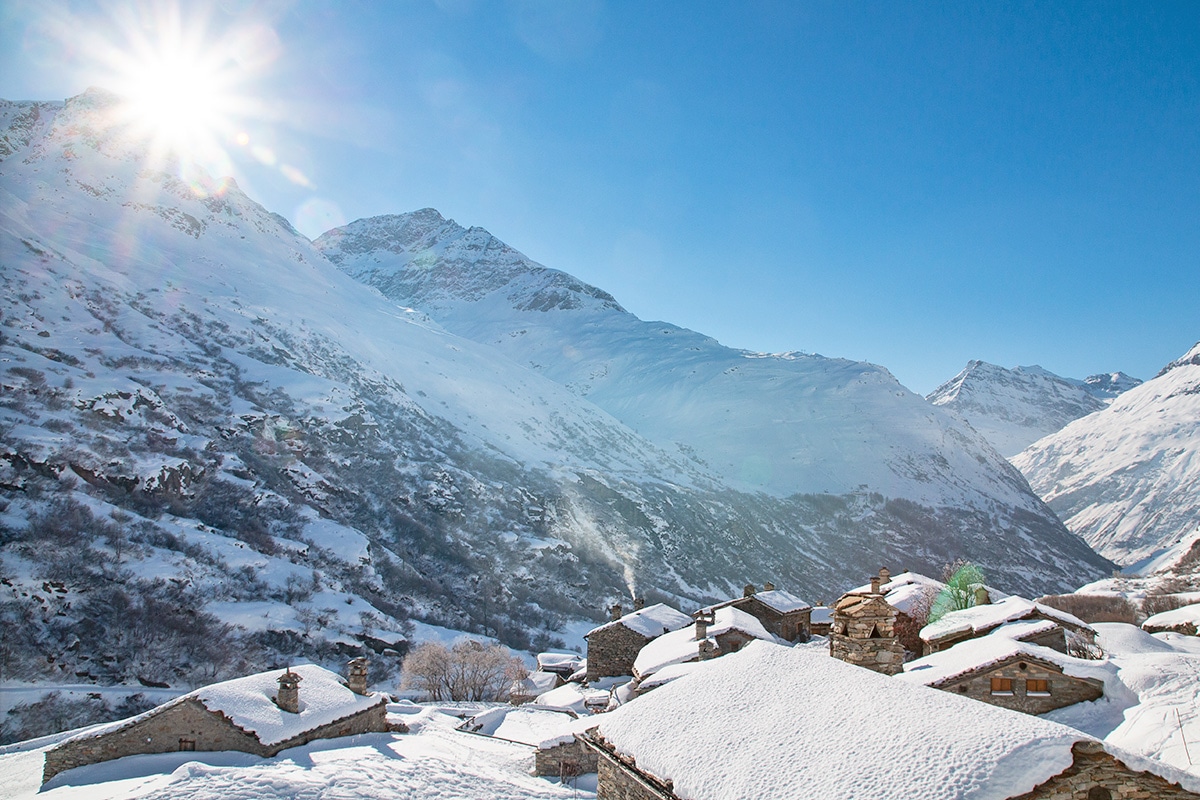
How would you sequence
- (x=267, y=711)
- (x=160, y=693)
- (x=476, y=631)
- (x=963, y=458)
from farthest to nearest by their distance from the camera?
(x=963, y=458)
(x=476, y=631)
(x=160, y=693)
(x=267, y=711)

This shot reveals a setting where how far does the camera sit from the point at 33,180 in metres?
128

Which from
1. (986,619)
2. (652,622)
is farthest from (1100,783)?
(652,622)

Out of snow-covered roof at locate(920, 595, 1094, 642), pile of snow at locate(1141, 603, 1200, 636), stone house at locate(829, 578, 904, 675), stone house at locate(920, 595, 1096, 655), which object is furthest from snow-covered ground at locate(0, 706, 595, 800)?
pile of snow at locate(1141, 603, 1200, 636)

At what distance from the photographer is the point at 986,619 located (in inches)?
1083

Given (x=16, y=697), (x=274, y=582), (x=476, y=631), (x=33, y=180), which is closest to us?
(x=16, y=697)

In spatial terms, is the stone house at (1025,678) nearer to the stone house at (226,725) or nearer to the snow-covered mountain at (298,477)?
the stone house at (226,725)

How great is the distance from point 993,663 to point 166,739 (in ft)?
84.4

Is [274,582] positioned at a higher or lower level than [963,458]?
lower

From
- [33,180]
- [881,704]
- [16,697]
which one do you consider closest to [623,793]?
[881,704]

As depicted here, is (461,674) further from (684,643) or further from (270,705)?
(270,705)

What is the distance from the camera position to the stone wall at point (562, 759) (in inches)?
931

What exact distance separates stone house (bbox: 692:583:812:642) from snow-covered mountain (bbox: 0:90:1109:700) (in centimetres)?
3570

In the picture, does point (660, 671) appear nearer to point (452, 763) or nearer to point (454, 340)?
point (452, 763)

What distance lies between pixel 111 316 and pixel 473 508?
61.6m
